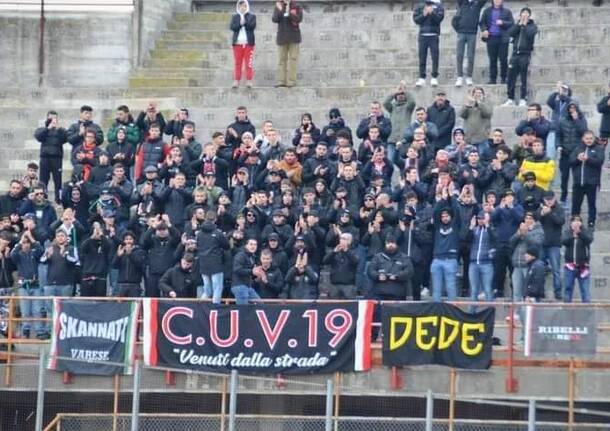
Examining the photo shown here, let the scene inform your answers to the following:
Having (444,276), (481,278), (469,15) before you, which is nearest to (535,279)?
(481,278)

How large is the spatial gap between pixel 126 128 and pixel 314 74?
6139mm

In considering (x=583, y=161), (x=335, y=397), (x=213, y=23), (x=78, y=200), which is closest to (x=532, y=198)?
(x=583, y=161)

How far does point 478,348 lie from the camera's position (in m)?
28.6

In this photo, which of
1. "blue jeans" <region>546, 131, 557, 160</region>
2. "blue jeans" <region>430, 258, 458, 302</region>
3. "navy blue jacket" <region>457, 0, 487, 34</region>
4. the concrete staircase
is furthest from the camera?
the concrete staircase

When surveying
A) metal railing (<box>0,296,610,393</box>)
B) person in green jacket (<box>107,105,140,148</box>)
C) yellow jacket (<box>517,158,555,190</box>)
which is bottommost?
metal railing (<box>0,296,610,393</box>)

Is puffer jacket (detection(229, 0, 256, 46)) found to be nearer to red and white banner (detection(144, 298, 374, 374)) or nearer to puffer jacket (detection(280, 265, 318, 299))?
puffer jacket (detection(280, 265, 318, 299))

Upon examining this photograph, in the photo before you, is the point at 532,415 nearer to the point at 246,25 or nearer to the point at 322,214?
the point at 322,214

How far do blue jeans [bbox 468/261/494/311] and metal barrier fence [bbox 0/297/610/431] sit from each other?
93 cm

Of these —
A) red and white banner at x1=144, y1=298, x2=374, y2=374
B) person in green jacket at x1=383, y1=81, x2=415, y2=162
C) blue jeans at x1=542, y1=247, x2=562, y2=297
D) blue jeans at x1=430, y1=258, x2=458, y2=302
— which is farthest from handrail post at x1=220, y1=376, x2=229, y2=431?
person in green jacket at x1=383, y1=81, x2=415, y2=162

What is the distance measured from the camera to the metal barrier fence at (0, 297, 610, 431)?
28078mm

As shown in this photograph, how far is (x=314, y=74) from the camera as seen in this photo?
38812 millimetres

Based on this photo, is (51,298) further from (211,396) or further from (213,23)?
(213,23)

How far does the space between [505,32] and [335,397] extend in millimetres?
9073

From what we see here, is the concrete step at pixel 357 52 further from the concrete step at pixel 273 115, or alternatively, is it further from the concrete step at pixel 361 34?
the concrete step at pixel 273 115
